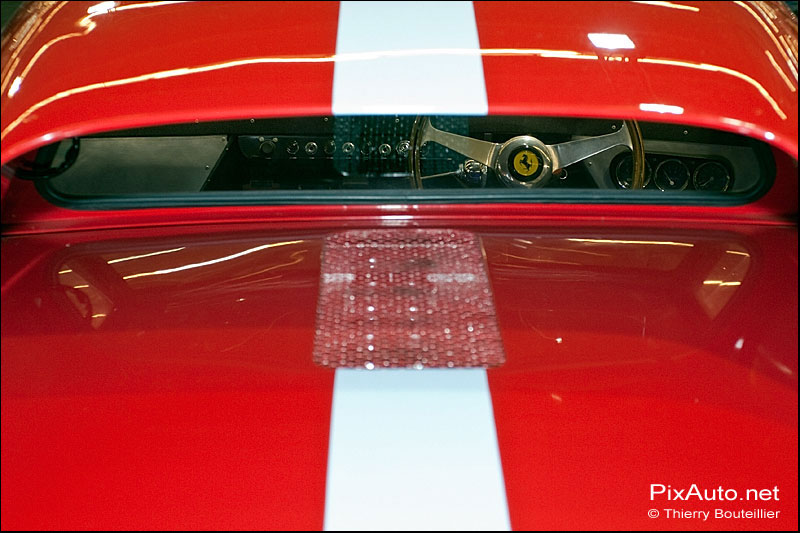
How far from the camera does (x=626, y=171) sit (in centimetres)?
158

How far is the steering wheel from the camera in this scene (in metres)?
1.53

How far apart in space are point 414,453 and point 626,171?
918 millimetres

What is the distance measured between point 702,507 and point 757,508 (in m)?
0.05

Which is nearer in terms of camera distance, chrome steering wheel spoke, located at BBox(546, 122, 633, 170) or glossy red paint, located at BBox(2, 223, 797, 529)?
glossy red paint, located at BBox(2, 223, 797, 529)

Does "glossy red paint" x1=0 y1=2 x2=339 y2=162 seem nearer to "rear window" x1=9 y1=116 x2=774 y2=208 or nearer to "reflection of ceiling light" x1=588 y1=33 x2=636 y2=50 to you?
"rear window" x1=9 y1=116 x2=774 y2=208

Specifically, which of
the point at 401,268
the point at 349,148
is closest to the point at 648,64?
the point at 401,268

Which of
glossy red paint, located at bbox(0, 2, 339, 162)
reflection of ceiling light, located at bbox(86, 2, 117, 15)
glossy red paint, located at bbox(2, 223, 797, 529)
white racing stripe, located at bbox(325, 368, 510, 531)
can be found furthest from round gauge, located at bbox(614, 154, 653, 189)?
reflection of ceiling light, located at bbox(86, 2, 117, 15)

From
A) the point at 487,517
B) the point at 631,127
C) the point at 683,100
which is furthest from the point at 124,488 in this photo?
the point at 631,127

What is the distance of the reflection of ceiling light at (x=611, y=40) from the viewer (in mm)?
1238

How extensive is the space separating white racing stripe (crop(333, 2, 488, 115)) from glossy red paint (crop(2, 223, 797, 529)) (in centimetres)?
26

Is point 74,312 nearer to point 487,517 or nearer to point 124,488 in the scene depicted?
point 124,488

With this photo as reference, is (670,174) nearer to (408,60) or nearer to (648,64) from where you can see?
A: (648,64)

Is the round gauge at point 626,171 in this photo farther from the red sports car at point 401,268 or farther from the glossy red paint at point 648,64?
the glossy red paint at point 648,64

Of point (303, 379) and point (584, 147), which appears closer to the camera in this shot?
point (303, 379)
